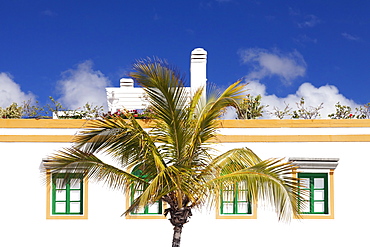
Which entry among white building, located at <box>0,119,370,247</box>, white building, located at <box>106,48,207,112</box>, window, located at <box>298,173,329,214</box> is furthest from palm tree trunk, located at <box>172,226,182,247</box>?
white building, located at <box>106,48,207,112</box>

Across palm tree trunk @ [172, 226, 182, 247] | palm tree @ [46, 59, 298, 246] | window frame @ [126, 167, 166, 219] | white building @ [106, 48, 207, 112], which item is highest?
white building @ [106, 48, 207, 112]

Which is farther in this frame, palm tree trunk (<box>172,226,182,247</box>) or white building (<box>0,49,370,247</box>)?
white building (<box>0,49,370,247</box>)

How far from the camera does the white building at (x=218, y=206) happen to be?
34.6ft

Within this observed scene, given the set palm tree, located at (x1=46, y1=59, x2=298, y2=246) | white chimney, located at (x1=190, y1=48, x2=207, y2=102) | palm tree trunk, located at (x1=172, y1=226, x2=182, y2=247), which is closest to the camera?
palm tree, located at (x1=46, y1=59, x2=298, y2=246)

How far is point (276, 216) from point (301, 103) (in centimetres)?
253

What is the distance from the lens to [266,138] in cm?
1066

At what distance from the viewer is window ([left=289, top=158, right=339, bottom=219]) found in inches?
416

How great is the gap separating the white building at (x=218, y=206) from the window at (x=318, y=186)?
0.02 meters

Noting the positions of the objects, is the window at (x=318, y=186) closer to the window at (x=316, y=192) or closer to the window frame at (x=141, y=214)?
the window at (x=316, y=192)

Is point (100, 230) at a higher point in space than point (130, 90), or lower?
lower

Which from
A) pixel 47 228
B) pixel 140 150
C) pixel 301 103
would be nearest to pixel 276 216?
pixel 301 103

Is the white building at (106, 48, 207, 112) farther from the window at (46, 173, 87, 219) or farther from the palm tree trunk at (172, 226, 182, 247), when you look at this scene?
the palm tree trunk at (172, 226, 182, 247)

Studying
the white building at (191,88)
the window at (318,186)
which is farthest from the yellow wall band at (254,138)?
the white building at (191,88)

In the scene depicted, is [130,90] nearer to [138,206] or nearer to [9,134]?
[9,134]
